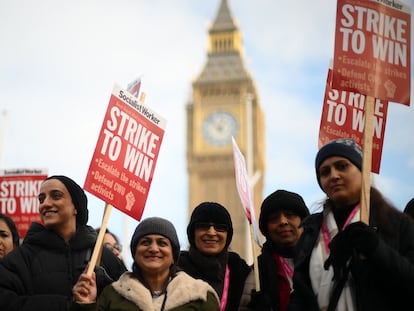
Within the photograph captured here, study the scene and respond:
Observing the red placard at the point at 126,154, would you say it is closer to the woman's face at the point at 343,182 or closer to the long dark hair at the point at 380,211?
the woman's face at the point at 343,182

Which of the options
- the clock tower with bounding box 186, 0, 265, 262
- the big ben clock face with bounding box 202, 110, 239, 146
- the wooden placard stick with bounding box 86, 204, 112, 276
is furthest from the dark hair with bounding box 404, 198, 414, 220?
the big ben clock face with bounding box 202, 110, 239, 146

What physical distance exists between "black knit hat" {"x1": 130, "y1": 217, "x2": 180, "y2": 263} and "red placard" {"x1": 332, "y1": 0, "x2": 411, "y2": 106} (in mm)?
1102

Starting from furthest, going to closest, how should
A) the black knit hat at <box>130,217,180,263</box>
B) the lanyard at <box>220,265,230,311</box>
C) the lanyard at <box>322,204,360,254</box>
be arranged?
the lanyard at <box>220,265,230,311</box>
the black knit hat at <box>130,217,180,263</box>
the lanyard at <box>322,204,360,254</box>

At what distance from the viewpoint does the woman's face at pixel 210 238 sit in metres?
4.02

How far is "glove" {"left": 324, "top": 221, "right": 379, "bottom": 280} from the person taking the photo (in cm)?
272

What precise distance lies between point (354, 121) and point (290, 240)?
1537 mm

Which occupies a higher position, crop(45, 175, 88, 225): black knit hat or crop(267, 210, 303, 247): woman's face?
crop(45, 175, 88, 225): black knit hat

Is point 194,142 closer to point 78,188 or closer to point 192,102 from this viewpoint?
point 192,102

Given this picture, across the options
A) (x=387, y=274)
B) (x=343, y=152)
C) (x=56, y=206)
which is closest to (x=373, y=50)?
(x=343, y=152)

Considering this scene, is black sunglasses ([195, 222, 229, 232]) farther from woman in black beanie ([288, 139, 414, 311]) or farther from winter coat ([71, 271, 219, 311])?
woman in black beanie ([288, 139, 414, 311])

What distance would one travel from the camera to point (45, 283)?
3430 mm

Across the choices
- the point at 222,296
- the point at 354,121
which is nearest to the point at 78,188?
the point at 222,296

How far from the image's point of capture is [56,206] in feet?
11.9

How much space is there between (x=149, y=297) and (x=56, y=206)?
0.79m
